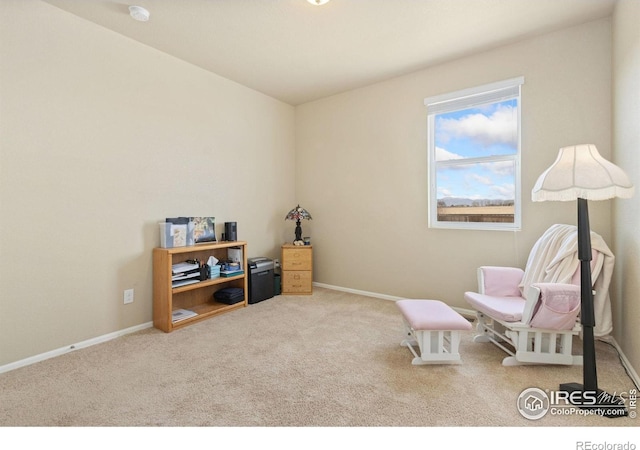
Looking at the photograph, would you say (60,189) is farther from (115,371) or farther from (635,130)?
(635,130)

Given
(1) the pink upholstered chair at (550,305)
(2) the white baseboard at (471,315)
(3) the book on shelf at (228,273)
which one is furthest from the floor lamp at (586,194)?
(3) the book on shelf at (228,273)

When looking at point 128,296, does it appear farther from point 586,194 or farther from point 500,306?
point 586,194

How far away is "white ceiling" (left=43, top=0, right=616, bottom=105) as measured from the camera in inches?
85.7

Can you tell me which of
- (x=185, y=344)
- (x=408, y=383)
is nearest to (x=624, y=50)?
(x=408, y=383)

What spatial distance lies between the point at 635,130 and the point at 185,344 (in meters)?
3.42

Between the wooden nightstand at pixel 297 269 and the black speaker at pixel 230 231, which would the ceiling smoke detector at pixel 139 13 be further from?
the wooden nightstand at pixel 297 269

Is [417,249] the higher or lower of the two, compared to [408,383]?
higher

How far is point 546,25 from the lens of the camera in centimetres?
243

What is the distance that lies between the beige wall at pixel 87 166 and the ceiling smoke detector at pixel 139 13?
41cm

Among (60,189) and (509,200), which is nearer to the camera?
(60,189)

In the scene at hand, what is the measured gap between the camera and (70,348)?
2256 millimetres

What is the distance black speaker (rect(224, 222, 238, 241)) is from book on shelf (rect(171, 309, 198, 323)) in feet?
2.83

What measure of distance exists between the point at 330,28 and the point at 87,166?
2.26 meters

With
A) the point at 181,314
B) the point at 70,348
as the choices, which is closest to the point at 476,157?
the point at 181,314
